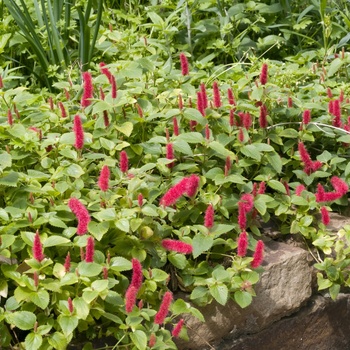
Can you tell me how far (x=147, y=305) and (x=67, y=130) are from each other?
0.83m

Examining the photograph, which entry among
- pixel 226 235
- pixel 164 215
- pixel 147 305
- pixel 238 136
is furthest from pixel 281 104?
pixel 147 305

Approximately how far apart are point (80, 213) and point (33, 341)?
1.32 feet

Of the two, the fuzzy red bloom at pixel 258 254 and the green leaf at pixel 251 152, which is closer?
the fuzzy red bloom at pixel 258 254

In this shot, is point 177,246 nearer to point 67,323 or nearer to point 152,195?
point 152,195

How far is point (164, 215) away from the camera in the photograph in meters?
2.82

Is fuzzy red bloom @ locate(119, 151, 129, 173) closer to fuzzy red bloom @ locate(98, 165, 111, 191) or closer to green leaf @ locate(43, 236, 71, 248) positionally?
fuzzy red bloom @ locate(98, 165, 111, 191)

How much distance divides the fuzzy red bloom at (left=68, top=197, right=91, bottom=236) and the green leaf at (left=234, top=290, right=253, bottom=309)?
1.92ft

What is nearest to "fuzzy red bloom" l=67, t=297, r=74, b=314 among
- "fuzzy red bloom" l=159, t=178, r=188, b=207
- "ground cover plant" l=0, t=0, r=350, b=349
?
"ground cover plant" l=0, t=0, r=350, b=349

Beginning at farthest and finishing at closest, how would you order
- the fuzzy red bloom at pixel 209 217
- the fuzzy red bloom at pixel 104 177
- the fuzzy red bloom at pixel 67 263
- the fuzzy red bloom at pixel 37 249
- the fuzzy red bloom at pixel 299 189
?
1. the fuzzy red bloom at pixel 299 189
2. the fuzzy red bloom at pixel 209 217
3. the fuzzy red bloom at pixel 104 177
4. the fuzzy red bloom at pixel 67 263
5. the fuzzy red bloom at pixel 37 249

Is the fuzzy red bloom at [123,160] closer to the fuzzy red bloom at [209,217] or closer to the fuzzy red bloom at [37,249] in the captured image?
the fuzzy red bloom at [209,217]

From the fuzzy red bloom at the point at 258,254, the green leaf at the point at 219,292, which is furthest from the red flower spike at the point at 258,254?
the green leaf at the point at 219,292

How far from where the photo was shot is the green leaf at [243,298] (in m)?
2.81

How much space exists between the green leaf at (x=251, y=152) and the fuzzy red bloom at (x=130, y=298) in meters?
0.87

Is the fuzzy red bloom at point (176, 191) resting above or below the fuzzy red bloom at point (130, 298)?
above
